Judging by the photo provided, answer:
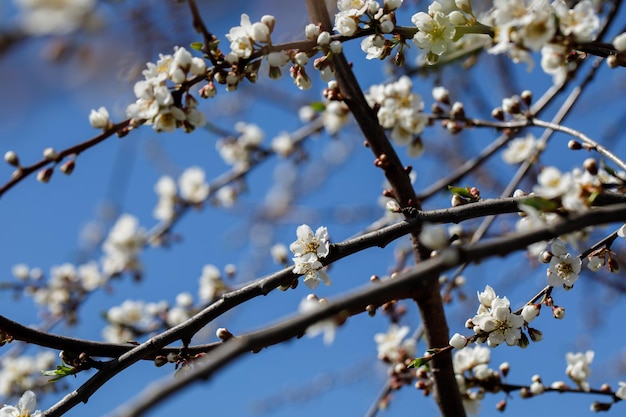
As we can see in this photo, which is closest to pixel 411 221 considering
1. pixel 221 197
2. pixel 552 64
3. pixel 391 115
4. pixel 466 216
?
pixel 466 216

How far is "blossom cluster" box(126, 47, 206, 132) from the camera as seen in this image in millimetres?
1706

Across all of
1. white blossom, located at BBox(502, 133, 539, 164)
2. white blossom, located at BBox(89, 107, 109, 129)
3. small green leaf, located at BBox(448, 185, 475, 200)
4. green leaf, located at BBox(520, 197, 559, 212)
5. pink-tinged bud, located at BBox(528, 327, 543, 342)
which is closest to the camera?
green leaf, located at BBox(520, 197, 559, 212)

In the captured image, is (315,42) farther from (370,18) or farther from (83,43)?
(83,43)

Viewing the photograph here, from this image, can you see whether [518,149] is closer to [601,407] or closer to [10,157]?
[601,407]

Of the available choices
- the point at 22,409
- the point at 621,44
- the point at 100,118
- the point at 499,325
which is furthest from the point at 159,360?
the point at 621,44

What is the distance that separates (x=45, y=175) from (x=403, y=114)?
49.1 inches

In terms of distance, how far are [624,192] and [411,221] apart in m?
0.54

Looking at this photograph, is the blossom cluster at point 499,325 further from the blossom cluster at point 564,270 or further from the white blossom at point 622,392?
the white blossom at point 622,392

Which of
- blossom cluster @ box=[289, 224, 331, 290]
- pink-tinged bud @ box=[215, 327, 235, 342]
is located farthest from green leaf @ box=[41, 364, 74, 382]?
blossom cluster @ box=[289, 224, 331, 290]

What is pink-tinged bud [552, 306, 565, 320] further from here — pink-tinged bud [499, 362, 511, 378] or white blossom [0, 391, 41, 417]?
white blossom [0, 391, 41, 417]

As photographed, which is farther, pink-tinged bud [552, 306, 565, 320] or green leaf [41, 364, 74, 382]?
pink-tinged bud [552, 306, 565, 320]

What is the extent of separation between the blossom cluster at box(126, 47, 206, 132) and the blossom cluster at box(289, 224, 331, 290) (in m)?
0.44

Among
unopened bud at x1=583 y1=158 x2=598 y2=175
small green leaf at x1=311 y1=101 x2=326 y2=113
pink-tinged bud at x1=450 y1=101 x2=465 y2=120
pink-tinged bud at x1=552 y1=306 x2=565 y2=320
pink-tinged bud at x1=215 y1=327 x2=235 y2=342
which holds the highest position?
small green leaf at x1=311 y1=101 x2=326 y2=113

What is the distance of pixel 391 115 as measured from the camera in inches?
91.7
